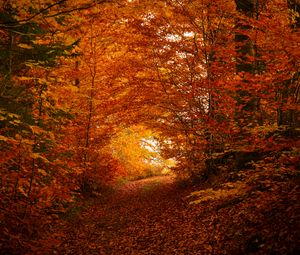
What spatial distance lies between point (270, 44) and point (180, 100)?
4.07 meters

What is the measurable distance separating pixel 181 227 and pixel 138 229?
5.46 ft

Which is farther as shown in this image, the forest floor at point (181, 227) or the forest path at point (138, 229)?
the forest path at point (138, 229)

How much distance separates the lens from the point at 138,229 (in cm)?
973

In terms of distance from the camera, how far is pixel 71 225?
1059 cm

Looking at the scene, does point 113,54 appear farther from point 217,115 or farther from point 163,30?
point 217,115

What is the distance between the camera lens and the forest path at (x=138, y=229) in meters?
7.88

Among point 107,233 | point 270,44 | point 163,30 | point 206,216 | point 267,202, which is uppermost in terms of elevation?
point 163,30

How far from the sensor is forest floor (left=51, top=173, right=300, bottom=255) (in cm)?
551

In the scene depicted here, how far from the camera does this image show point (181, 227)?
8773 millimetres

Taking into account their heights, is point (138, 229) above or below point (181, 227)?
below

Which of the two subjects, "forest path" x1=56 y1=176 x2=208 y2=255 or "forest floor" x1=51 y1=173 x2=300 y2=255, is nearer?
"forest floor" x1=51 y1=173 x2=300 y2=255

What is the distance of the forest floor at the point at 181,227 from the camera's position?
5508mm

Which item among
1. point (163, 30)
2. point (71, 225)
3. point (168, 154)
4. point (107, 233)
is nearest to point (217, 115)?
point (168, 154)

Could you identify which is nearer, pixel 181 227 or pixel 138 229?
pixel 181 227
